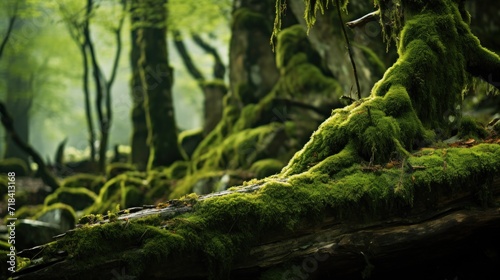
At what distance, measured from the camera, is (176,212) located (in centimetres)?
471

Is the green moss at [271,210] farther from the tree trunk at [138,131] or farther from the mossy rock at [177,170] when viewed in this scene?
the tree trunk at [138,131]

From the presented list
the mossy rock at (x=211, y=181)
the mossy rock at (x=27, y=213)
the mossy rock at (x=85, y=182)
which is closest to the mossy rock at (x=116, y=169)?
the mossy rock at (x=85, y=182)

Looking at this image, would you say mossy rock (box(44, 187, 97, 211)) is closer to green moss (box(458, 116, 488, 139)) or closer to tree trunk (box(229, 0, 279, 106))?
tree trunk (box(229, 0, 279, 106))

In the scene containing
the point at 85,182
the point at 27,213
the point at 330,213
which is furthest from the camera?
the point at 85,182

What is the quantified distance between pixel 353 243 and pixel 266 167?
26.4 ft

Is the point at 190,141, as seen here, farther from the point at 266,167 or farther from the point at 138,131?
the point at 266,167

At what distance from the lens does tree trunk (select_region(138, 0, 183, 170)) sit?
57.3 ft

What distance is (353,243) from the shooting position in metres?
4.73

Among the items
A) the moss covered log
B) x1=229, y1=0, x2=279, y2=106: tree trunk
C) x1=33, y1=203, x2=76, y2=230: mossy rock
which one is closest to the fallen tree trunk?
the moss covered log

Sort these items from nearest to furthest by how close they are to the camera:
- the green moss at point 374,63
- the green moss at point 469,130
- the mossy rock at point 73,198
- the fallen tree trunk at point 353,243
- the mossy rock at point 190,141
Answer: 1. the fallen tree trunk at point 353,243
2. the green moss at point 469,130
3. the green moss at point 374,63
4. the mossy rock at point 73,198
5. the mossy rock at point 190,141

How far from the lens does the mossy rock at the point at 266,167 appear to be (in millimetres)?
12680

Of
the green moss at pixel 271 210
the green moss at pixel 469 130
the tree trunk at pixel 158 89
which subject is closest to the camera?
the green moss at pixel 271 210

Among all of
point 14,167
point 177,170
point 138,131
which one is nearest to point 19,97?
point 14,167

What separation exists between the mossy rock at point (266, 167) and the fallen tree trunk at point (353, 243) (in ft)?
24.8
